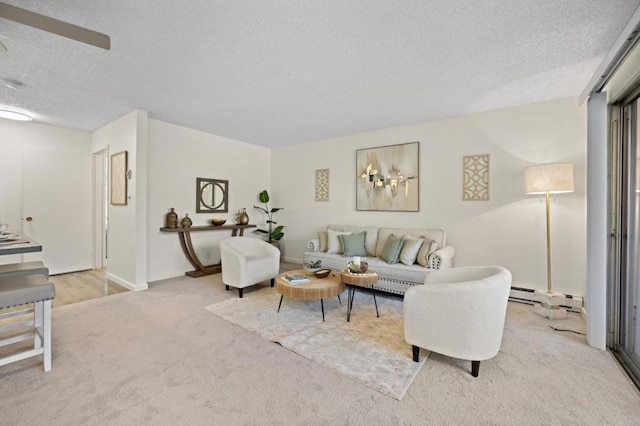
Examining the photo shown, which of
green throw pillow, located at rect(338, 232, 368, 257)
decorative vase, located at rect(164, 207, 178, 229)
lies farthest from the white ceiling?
green throw pillow, located at rect(338, 232, 368, 257)

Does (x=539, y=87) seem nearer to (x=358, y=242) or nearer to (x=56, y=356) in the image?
(x=358, y=242)

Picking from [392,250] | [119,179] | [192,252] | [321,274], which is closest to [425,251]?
[392,250]

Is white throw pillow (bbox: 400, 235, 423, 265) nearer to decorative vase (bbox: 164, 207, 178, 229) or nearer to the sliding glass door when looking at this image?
the sliding glass door

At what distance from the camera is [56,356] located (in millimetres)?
2168

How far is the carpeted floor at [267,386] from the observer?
1586 millimetres

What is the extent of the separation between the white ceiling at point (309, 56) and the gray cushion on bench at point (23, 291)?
6.13 ft

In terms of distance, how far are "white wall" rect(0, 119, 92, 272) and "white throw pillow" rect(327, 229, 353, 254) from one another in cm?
437

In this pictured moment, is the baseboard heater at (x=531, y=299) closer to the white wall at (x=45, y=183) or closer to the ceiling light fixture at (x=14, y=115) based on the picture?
the white wall at (x=45, y=183)

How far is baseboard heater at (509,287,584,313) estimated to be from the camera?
3176 millimetres

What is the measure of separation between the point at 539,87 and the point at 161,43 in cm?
379

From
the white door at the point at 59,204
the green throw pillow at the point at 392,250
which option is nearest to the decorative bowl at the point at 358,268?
the green throw pillow at the point at 392,250

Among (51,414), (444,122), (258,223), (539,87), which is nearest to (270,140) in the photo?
(258,223)

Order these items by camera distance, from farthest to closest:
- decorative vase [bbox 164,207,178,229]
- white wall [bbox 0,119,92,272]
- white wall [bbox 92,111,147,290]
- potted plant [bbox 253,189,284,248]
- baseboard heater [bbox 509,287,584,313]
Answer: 1. potted plant [bbox 253,189,284,248]
2. decorative vase [bbox 164,207,178,229]
3. white wall [bbox 0,119,92,272]
4. white wall [bbox 92,111,147,290]
5. baseboard heater [bbox 509,287,584,313]

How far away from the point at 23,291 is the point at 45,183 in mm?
3834
